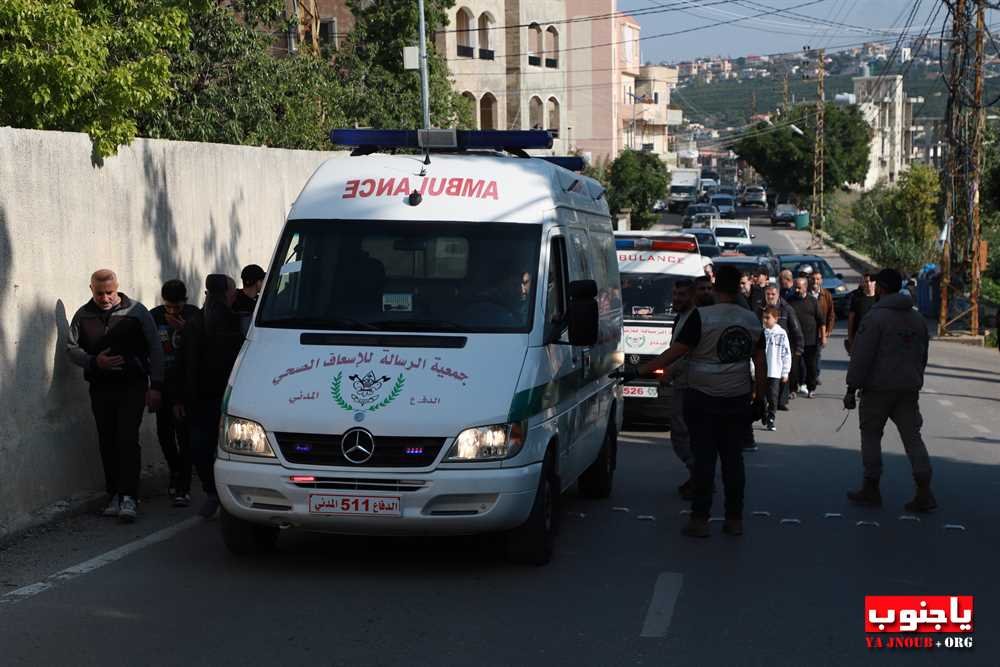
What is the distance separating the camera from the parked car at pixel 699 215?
74312 millimetres

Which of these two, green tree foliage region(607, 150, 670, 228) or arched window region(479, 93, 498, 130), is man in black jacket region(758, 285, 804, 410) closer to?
arched window region(479, 93, 498, 130)

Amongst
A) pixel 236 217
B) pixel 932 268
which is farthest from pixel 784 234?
pixel 236 217

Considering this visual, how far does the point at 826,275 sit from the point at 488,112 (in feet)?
73.6

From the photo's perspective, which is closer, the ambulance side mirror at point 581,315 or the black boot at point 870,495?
the ambulance side mirror at point 581,315

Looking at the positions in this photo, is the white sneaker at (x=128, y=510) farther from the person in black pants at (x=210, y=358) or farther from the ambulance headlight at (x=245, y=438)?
the ambulance headlight at (x=245, y=438)

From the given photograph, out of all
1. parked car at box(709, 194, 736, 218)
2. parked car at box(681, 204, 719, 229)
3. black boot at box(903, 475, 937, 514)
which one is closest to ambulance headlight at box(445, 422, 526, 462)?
black boot at box(903, 475, 937, 514)

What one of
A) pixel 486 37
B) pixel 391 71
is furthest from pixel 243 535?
pixel 486 37

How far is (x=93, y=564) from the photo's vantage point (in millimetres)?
8844

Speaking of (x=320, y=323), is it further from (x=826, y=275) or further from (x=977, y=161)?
(x=826, y=275)

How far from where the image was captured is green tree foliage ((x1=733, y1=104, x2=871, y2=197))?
99.8 metres

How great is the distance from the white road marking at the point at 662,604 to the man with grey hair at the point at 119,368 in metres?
3.97

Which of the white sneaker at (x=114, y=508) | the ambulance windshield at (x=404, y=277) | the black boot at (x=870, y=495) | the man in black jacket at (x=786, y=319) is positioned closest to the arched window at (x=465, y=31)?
the man in black jacket at (x=786, y=319)

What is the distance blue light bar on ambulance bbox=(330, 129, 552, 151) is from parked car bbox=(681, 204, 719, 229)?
6188 centimetres

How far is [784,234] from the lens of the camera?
271ft
